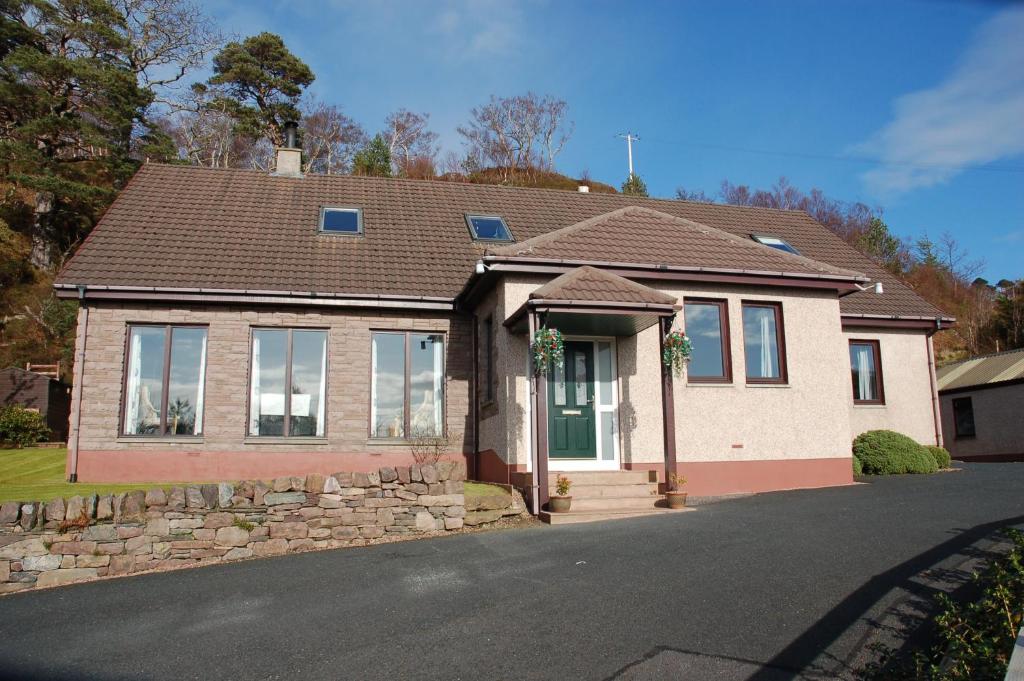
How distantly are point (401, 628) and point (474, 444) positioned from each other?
26.8 ft

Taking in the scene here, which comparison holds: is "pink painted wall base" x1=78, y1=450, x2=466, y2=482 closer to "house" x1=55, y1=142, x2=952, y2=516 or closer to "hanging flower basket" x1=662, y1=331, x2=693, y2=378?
"house" x1=55, y1=142, x2=952, y2=516

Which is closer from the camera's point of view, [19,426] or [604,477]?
[604,477]

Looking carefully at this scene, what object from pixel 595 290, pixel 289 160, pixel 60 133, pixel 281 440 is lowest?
pixel 281 440

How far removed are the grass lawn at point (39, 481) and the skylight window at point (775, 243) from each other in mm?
13729

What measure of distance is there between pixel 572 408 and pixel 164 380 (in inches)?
280

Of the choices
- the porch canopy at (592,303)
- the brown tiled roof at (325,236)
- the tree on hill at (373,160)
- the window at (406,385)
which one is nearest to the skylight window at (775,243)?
the brown tiled roof at (325,236)

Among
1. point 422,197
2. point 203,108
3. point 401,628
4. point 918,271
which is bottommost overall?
point 401,628

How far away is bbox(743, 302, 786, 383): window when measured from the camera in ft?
43.7

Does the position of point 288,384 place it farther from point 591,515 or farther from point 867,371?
point 867,371

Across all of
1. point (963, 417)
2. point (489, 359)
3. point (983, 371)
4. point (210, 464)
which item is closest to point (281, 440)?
point (210, 464)

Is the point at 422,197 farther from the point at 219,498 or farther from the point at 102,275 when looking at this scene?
the point at 219,498

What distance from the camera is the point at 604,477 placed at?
11.7 metres

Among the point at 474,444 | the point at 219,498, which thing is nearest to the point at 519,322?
the point at 474,444

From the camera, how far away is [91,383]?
13102 millimetres
